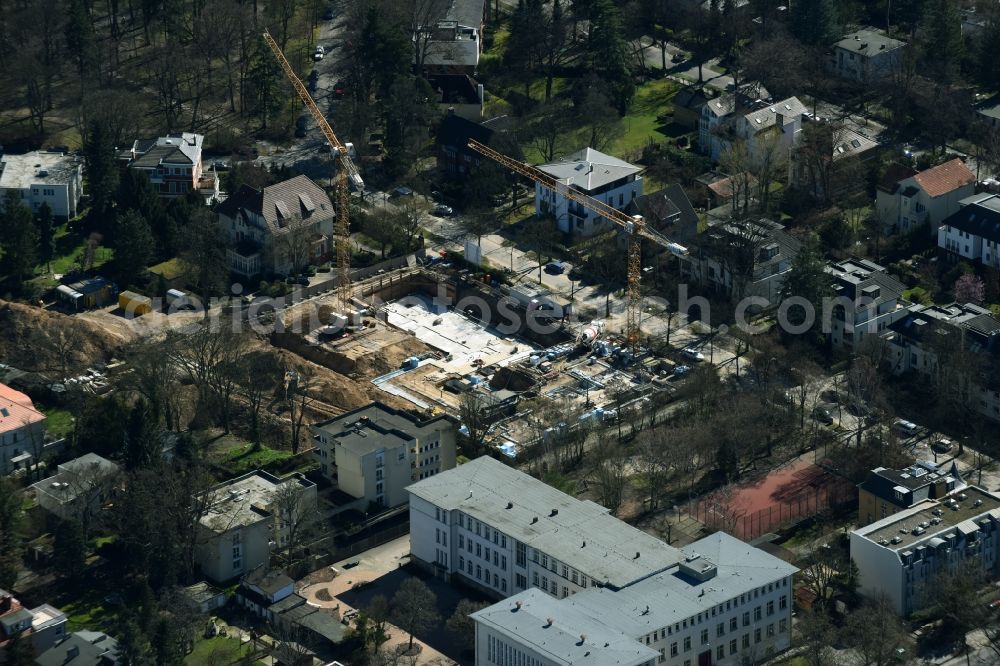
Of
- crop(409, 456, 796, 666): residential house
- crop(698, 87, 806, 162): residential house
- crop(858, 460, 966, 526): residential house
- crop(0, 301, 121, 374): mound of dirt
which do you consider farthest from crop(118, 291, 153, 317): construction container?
crop(858, 460, 966, 526): residential house

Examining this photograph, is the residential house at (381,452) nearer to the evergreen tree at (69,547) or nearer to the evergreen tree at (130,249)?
the evergreen tree at (69,547)

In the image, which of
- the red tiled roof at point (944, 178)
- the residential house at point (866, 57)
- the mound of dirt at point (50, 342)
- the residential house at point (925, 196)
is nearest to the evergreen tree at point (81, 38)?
the mound of dirt at point (50, 342)

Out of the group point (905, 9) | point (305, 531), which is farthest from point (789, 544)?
point (905, 9)

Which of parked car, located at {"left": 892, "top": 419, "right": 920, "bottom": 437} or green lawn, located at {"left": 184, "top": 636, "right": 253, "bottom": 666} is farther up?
parked car, located at {"left": 892, "top": 419, "right": 920, "bottom": 437}

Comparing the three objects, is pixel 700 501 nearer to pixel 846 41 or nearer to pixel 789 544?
pixel 789 544

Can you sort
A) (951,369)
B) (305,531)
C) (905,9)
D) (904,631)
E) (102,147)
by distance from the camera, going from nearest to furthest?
(904,631) < (305,531) < (951,369) < (102,147) < (905,9)

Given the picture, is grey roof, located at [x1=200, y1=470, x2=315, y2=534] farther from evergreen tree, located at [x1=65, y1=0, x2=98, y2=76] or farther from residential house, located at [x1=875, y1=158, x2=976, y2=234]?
evergreen tree, located at [x1=65, y1=0, x2=98, y2=76]
